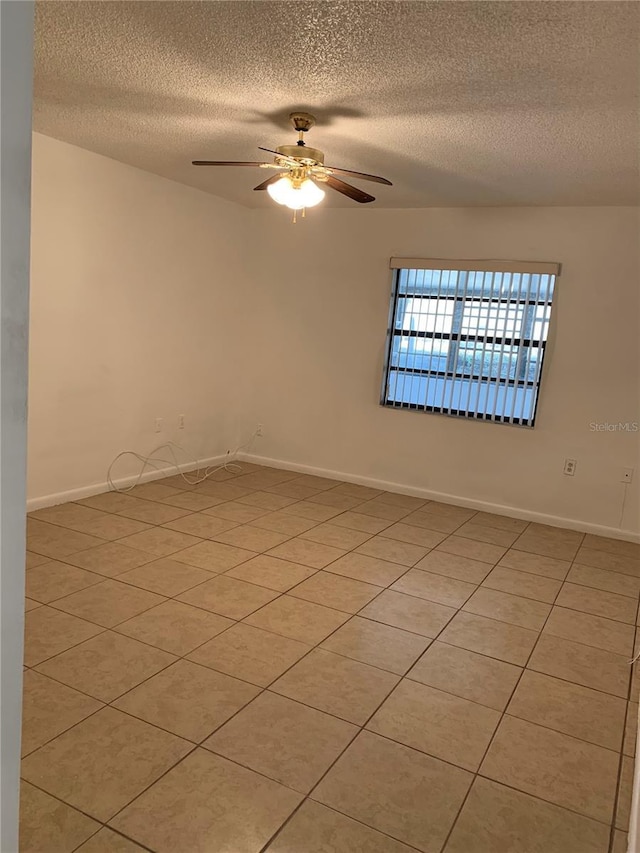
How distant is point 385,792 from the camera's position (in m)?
1.97

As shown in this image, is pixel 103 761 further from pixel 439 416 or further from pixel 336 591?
pixel 439 416

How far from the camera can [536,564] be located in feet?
13.1

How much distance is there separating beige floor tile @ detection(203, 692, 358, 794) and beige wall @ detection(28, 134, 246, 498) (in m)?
2.58

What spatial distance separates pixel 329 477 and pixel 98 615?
3.01 m

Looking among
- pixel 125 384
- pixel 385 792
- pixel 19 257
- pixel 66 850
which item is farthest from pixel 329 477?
pixel 19 257

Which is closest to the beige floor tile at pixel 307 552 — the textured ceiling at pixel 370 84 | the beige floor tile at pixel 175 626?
the beige floor tile at pixel 175 626

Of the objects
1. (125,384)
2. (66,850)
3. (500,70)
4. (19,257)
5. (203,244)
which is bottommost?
(66,850)

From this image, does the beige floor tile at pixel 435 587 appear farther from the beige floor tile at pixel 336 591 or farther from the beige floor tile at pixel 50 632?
the beige floor tile at pixel 50 632

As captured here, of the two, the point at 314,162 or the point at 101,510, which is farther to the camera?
the point at 101,510

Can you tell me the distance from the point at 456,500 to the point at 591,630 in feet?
6.73

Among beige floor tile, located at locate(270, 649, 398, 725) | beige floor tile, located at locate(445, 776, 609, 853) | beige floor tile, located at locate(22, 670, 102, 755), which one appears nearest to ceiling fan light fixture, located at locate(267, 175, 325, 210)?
beige floor tile, located at locate(270, 649, 398, 725)

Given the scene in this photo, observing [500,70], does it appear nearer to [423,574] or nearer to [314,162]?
[314,162]

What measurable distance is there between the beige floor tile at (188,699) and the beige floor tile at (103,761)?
53 millimetres

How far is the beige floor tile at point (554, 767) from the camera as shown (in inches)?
78.7
